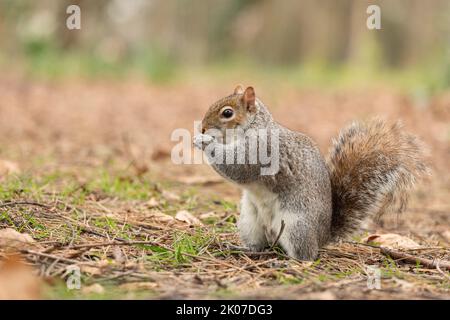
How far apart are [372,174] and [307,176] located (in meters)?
0.30

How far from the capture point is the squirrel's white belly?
2.30 metres

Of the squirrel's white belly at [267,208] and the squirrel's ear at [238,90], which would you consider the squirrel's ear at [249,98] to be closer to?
the squirrel's ear at [238,90]

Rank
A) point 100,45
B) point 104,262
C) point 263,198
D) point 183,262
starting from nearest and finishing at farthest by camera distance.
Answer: point 104,262 < point 183,262 < point 263,198 < point 100,45

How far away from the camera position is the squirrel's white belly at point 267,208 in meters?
2.30

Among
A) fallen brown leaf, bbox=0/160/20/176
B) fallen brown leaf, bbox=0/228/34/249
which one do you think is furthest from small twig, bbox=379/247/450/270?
fallen brown leaf, bbox=0/160/20/176

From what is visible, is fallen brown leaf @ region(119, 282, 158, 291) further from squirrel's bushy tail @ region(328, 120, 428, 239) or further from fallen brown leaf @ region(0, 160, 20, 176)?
fallen brown leaf @ region(0, 160, 20, 176)

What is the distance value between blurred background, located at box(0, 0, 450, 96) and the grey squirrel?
14.3 feet

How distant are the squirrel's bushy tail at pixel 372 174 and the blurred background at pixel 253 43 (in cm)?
432

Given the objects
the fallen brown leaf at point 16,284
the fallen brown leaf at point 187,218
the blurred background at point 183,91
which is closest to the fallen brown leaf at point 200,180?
the blurred background at point 183,91

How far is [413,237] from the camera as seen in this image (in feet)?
9.50

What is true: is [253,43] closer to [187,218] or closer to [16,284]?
[187,218]
